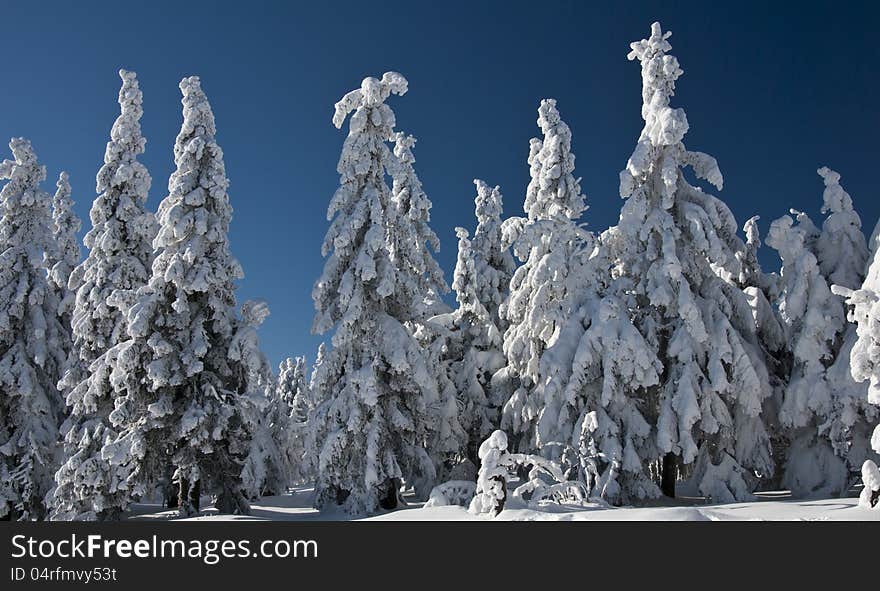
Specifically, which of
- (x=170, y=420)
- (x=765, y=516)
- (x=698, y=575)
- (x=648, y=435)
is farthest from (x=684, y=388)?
(x=170, y=420)

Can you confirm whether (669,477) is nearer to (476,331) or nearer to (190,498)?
(476,331)

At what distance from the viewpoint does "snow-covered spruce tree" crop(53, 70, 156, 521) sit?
20.9 m

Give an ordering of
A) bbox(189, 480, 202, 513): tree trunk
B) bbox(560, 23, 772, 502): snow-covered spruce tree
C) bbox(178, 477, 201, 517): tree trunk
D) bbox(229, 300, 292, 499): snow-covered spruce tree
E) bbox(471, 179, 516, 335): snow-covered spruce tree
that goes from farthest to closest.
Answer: bbox(471, 179, 516, 335): snow-covered spruce tree → bbox(229, 300, 292, 499): snow-covered spruce tree → bbox(189, 480, 202, 513): tree trunk → bbox(178, 477, 201, 517): tree trunk → bbox(560, 23, 772, 502): snow-covered spruce tree

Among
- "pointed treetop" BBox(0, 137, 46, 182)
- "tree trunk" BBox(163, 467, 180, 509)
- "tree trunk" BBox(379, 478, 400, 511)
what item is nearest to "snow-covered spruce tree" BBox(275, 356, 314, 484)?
"tree trunk" BBox(163, 467, 180, 509)

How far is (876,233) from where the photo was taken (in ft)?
74.6

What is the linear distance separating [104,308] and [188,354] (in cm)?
405

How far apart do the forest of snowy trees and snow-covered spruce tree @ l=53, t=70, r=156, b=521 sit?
0.08 metres

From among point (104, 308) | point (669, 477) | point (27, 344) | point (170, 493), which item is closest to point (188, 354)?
point (104, 308)

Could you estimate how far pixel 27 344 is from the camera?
26359mm

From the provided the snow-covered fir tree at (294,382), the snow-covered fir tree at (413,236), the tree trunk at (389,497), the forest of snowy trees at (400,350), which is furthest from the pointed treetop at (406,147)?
the snow-covered fir tree at (294,382)

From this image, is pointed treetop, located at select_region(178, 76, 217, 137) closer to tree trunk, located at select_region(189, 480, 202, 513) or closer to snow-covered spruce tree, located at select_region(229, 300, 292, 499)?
snow-covered spruce tree, located at select_region(229, 300, 292, 499)

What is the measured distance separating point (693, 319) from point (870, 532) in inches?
436

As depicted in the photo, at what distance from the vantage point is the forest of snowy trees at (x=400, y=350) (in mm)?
21109

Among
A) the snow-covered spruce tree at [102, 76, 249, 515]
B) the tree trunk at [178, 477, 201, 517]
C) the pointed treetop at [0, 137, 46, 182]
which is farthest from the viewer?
the pointed treetop at [0, 137, 46, 182]
